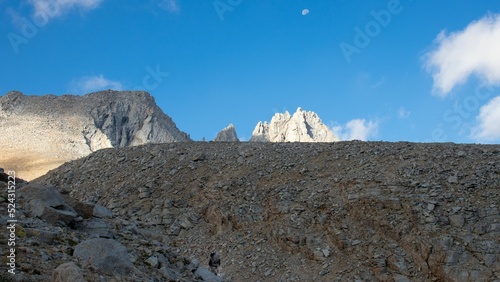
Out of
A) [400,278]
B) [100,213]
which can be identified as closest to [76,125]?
[100,213]

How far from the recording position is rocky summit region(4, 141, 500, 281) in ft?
42.8

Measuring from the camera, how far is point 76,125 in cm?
9662

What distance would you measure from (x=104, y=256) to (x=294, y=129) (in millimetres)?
117672

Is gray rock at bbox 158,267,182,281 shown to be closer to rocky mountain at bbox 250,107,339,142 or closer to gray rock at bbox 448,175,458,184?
gray rock at bbox 448,175,458,184

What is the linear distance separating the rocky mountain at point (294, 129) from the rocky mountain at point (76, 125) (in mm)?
28985

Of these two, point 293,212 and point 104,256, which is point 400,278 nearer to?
point 293,212

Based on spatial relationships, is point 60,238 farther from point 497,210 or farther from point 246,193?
point 497,210

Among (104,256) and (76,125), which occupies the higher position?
(76,125)

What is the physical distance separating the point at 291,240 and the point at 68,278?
1683cm

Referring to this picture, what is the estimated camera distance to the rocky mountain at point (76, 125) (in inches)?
3219

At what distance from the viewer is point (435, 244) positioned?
19.9 m

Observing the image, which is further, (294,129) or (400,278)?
(294,129)

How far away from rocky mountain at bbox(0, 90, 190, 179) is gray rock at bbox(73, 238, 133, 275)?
228 feet

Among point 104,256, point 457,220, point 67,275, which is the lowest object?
point 67,275
